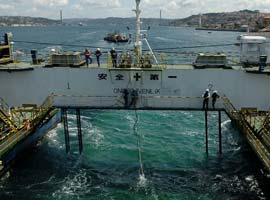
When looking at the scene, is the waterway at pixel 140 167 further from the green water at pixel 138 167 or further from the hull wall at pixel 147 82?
the hull wall at pixel 147 82

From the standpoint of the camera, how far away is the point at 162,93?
28.4 metres

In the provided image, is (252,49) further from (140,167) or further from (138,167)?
(138,167)

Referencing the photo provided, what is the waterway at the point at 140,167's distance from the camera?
89.2 feet

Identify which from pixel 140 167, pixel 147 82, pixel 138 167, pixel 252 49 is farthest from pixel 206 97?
pixel 138 167

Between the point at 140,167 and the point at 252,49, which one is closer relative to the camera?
the point at 252,49

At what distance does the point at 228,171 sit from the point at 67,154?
45.7 feet

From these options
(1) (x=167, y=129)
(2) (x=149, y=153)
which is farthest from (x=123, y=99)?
(1) (x=167, y=129)

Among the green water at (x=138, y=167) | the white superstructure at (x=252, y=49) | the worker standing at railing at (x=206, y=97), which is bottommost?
the green water at (x=138, y=167)

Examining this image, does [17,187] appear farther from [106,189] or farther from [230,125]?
[230,125]

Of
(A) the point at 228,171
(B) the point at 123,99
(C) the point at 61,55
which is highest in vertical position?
(C) the point at 61,55

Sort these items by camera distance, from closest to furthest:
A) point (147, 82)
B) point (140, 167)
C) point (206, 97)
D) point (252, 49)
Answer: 1. point (206, 97)
2. point (147, 82)
3. point (252, 49)
4. point (140, 167)

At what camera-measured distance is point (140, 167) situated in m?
31.4

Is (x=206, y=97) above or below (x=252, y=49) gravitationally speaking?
below

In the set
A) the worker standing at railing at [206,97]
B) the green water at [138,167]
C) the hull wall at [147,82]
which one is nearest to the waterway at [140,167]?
the green water at [138,167]
